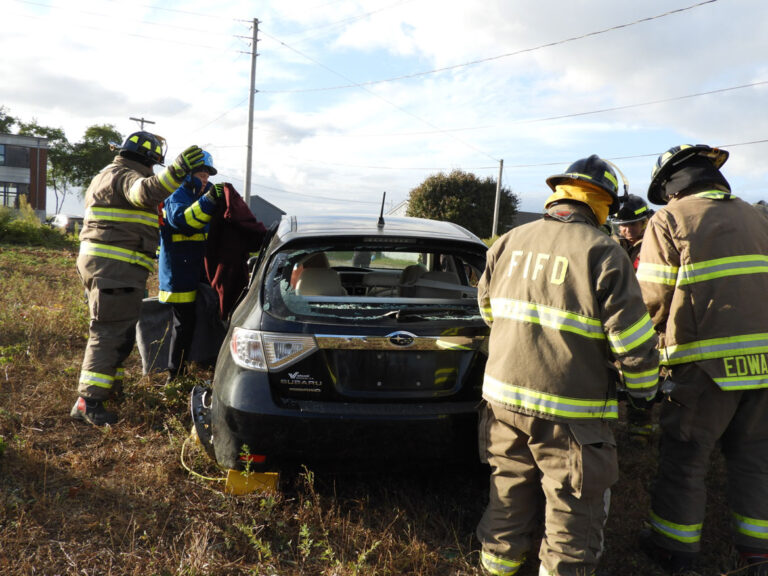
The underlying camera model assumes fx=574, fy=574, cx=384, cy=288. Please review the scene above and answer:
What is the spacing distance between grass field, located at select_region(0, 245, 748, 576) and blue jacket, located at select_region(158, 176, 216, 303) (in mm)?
959

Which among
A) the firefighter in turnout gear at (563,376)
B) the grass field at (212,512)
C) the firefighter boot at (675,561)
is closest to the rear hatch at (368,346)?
the firefighter in turnout gear at (563,376)

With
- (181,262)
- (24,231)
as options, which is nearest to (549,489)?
(181,262)

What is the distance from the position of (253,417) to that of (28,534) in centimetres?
117

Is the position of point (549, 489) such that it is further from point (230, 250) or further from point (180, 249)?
point (180, 249)

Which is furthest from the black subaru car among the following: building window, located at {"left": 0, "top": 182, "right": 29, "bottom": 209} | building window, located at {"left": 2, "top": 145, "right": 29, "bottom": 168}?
building window, located at {"left": 2, "top": 145, "right": 29, "bottom": 168}

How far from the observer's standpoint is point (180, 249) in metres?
4.58

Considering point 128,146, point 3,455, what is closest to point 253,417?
point 3,455

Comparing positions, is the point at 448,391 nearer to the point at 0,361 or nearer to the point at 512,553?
the point at 512,553

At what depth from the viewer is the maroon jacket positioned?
456cm

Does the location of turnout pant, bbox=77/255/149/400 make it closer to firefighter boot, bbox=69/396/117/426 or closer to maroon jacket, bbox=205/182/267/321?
firefighter boot, bbox=69/396/117/426

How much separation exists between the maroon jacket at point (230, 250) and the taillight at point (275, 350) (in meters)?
2.02

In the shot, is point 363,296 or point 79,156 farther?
point 79,156

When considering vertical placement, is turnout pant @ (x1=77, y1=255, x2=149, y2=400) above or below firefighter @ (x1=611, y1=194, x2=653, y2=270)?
below

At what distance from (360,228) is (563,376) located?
1.38 meters
